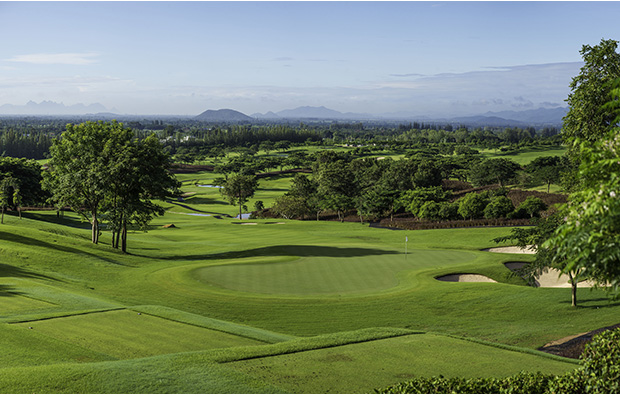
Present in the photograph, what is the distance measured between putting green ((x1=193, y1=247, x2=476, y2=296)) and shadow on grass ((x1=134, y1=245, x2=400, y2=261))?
322 millimetres

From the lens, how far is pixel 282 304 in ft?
84.6

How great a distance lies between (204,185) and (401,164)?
63.9 meters

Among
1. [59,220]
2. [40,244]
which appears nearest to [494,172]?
[59,220]

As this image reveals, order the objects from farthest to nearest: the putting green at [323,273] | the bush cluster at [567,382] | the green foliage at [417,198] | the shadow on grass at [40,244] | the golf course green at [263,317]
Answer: the green foliage at [417,198] → the shadow on grass at [40,244] → the putting green at [323,273] → the golf course green at [263,317] → the bush cluster at [567,382]

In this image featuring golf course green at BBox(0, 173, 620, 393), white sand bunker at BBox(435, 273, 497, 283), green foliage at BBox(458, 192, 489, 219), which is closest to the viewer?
golf course green at BBox(0, 173, 620, 393)

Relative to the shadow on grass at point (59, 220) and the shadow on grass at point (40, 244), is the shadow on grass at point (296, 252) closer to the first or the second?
the shadow on grass at point (40, 244)

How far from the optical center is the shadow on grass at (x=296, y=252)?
41344 millimetres

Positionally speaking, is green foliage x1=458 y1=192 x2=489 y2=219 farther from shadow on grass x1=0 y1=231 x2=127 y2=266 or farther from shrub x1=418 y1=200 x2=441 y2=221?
shadow on grass x1=0 y1=231 x2=127 y2=266

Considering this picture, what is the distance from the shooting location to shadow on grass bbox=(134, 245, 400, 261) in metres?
41.3

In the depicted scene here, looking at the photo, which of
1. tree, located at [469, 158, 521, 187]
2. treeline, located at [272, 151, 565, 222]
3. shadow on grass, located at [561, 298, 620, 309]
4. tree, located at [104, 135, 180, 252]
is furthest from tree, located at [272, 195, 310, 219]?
shadow on grass, located at [561, 298, 620, 309]

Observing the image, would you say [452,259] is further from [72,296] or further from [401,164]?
[401,164]

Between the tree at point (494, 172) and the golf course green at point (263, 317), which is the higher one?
the tree at point (494, 172)

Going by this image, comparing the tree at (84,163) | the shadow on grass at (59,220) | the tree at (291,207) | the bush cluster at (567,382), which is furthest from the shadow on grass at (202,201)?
the bush cluster at (567,382)

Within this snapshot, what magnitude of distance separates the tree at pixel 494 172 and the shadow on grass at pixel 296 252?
73122mm
